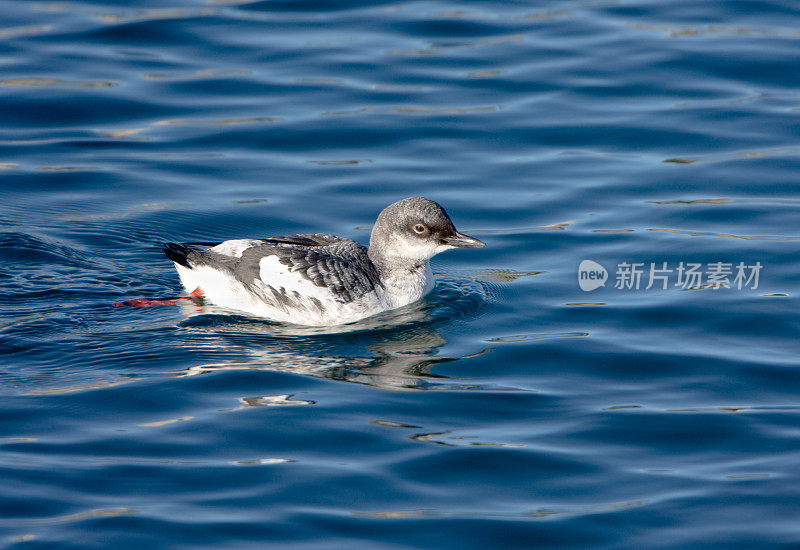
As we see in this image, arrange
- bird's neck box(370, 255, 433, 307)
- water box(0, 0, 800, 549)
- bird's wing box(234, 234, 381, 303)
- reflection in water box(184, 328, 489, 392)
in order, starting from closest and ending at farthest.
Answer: water box(0, 0, 800, 549), reflection in water box(184, 328, 489, 392), bird's wing box(234, 234, 381, 303), bird's neck box(370, 255, 433, 307)

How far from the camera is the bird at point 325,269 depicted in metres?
9.38

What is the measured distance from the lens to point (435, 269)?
1098cm

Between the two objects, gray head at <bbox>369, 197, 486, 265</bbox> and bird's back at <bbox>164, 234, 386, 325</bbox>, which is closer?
bird's back at <bbox>164, 234, 386, 325</bbox>

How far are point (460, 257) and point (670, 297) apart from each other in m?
2.35

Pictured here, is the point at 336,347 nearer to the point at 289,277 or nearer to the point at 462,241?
the point at 289,277

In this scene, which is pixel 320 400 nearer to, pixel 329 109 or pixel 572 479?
pixel 572 479

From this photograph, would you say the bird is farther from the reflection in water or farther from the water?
the reflection in water

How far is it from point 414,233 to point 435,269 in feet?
4.55

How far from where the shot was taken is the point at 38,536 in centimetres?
614

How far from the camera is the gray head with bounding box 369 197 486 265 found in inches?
377

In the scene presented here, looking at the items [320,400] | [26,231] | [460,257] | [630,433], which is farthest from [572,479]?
[26,231]
